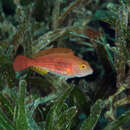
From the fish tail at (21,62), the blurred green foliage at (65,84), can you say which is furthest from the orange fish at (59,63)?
the blurred green foliage at (65,84)

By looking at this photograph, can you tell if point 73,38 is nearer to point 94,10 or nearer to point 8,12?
point 94,10

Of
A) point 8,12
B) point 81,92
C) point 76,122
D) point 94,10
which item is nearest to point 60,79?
point 81,92

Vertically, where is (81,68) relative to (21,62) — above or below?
below

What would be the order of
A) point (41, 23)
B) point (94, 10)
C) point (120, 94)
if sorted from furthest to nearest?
1. point (94, 10)
2. point (41, 23)
3. point (120, 94)

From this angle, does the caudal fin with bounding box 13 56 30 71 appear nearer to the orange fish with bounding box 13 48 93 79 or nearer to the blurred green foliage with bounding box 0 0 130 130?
the orange fish with bounding box 13 48 93 79

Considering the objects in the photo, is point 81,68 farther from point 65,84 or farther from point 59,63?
point 65,84

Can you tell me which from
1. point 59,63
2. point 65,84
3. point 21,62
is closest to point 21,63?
point 21,62
